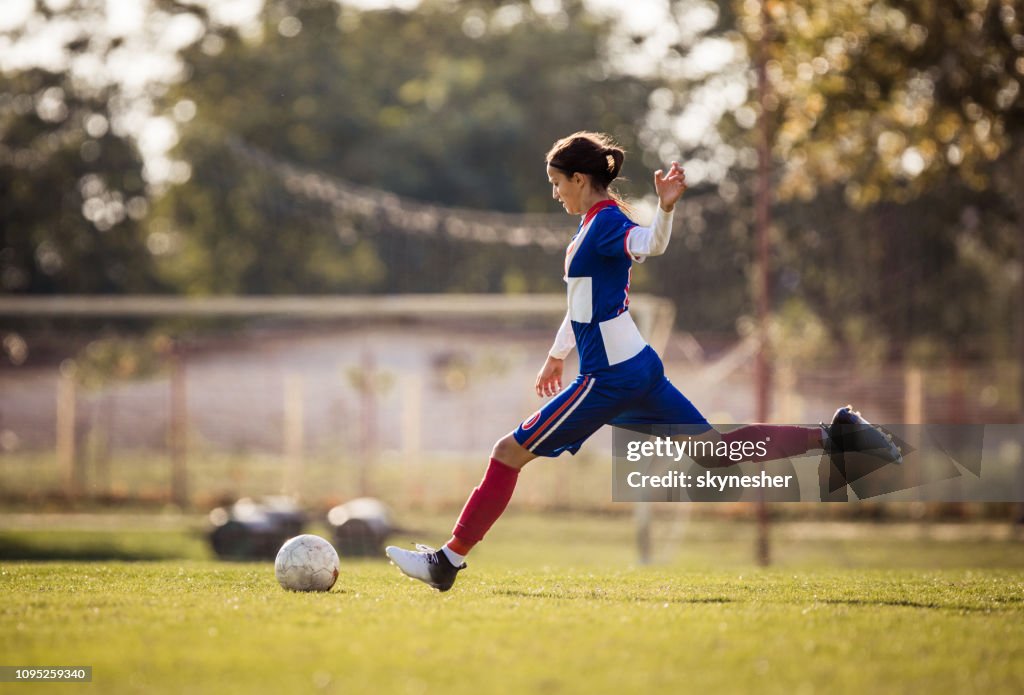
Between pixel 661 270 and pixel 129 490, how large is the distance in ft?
54.3

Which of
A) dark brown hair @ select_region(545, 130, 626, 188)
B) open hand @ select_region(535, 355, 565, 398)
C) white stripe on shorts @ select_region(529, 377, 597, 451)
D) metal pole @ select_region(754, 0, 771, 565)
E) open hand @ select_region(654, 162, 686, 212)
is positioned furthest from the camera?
metal pole @ select_region(754, 0, 771, 565)

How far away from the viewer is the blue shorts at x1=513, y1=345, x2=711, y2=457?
6.23 meters

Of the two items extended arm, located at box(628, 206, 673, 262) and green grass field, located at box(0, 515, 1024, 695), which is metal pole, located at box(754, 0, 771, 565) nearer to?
green grass field, located at box(0, 515, 1024, 695)

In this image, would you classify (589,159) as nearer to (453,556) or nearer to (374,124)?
(453,556)

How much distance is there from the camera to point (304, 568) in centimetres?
655

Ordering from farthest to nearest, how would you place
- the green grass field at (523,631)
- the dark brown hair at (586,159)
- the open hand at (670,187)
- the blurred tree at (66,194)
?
the blurred tree at (66,194)
the dark brown hair at (586,159)
the open hand at (670,187)
the green grass field at (523,631)

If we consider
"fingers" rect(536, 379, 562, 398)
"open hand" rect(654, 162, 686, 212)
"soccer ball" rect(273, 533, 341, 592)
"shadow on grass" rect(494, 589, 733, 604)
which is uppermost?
"open hand" rect(654, 162, 686, 212)

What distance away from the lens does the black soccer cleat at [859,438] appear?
6.52 m

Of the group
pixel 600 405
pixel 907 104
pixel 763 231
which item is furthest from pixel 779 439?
pixel 907 104

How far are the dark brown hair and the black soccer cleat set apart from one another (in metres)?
1.63

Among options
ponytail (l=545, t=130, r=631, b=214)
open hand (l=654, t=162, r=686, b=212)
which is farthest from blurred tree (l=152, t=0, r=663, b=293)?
open hand (l=654, t=162, r=686, b=212)

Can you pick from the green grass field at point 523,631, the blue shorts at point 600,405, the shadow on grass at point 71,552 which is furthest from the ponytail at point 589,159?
the shadow on grass at point 71,552

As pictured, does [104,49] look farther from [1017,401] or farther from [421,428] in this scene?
A: [1017,401]

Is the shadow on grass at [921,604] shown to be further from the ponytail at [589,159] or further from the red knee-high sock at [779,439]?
the ponytail at [589,159]
